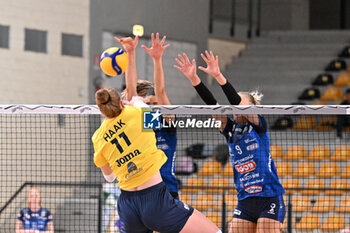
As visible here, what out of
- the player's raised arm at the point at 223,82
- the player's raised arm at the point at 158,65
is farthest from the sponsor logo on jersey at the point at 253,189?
the player's raised arm at the point at 158,65

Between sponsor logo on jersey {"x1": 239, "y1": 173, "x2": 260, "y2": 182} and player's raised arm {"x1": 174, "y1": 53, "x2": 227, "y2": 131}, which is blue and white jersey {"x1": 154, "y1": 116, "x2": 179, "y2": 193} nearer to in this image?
player's raised arm {"x1": 174, "y1": 53, "x2": 227, "y2": 131}

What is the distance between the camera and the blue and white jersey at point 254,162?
18.2 feet

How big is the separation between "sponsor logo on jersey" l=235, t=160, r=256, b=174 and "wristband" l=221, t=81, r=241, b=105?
0.59m

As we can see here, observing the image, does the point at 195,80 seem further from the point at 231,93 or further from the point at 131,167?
the point at 131,167

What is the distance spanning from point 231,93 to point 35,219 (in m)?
5.15

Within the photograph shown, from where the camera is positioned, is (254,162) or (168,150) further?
(168,150)

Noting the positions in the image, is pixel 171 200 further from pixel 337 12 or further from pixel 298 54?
pixel 337 12

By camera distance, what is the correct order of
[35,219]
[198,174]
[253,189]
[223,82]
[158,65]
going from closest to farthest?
[223,82], [253,189], [158,65], [35,219], [198,174]

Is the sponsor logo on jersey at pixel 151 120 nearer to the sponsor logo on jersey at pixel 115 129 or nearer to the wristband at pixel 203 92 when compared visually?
the sponsor logo on jersey at pixel 115 129

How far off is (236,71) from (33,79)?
6.60 metres

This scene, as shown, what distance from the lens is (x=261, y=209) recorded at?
18.1 feet

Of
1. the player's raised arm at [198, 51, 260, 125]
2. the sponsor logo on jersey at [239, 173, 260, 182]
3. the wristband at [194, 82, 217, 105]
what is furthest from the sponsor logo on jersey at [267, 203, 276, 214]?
the wristband at [194, 82, 217, 105]

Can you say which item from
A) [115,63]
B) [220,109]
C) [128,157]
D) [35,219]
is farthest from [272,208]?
[35,219]

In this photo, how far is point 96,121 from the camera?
1377cm
